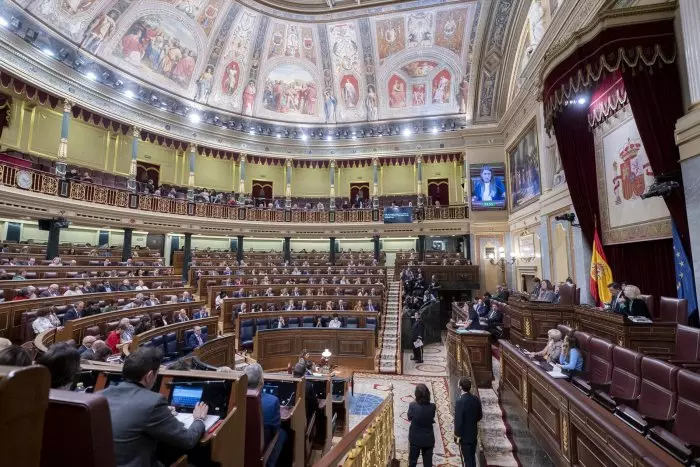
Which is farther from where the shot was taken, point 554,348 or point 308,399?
point 554,348

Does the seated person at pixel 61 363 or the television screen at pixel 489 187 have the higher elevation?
the television screen at pixel 489 187

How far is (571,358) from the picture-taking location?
4242 mm

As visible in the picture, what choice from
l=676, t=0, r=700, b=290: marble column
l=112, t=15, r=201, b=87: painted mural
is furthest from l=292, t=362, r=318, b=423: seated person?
l=112, t=15, r=201, b=87: painted mural

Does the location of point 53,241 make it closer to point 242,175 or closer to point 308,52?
point 242,175

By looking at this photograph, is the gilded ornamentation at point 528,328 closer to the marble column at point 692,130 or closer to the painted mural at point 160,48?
the marble column at point 692,130

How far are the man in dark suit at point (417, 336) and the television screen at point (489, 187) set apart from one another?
821 centimetres

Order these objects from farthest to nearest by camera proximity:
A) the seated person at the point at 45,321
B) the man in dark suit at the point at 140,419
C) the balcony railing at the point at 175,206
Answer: the balcony railing at the point at 175,206
the seated person at the point at 45,321
the man in dark suit at the point at 140,419

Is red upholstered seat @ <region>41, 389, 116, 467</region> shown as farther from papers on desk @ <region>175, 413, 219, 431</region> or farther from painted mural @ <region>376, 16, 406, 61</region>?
painted mural @ <region>376, 16, 406, 61</region>

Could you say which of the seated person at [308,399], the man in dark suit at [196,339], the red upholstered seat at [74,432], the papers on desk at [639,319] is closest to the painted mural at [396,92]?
the man in dark suit at [196,339]

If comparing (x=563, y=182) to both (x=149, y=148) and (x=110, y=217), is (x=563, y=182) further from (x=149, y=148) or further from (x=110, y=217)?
(x=149, y=148)

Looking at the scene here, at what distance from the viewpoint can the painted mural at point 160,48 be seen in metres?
14.8

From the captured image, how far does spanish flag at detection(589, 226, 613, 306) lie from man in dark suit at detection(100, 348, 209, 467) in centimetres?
801

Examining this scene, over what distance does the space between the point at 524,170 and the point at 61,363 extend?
1486cm

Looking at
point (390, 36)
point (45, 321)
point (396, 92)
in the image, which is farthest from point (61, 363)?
point (396, 92)
